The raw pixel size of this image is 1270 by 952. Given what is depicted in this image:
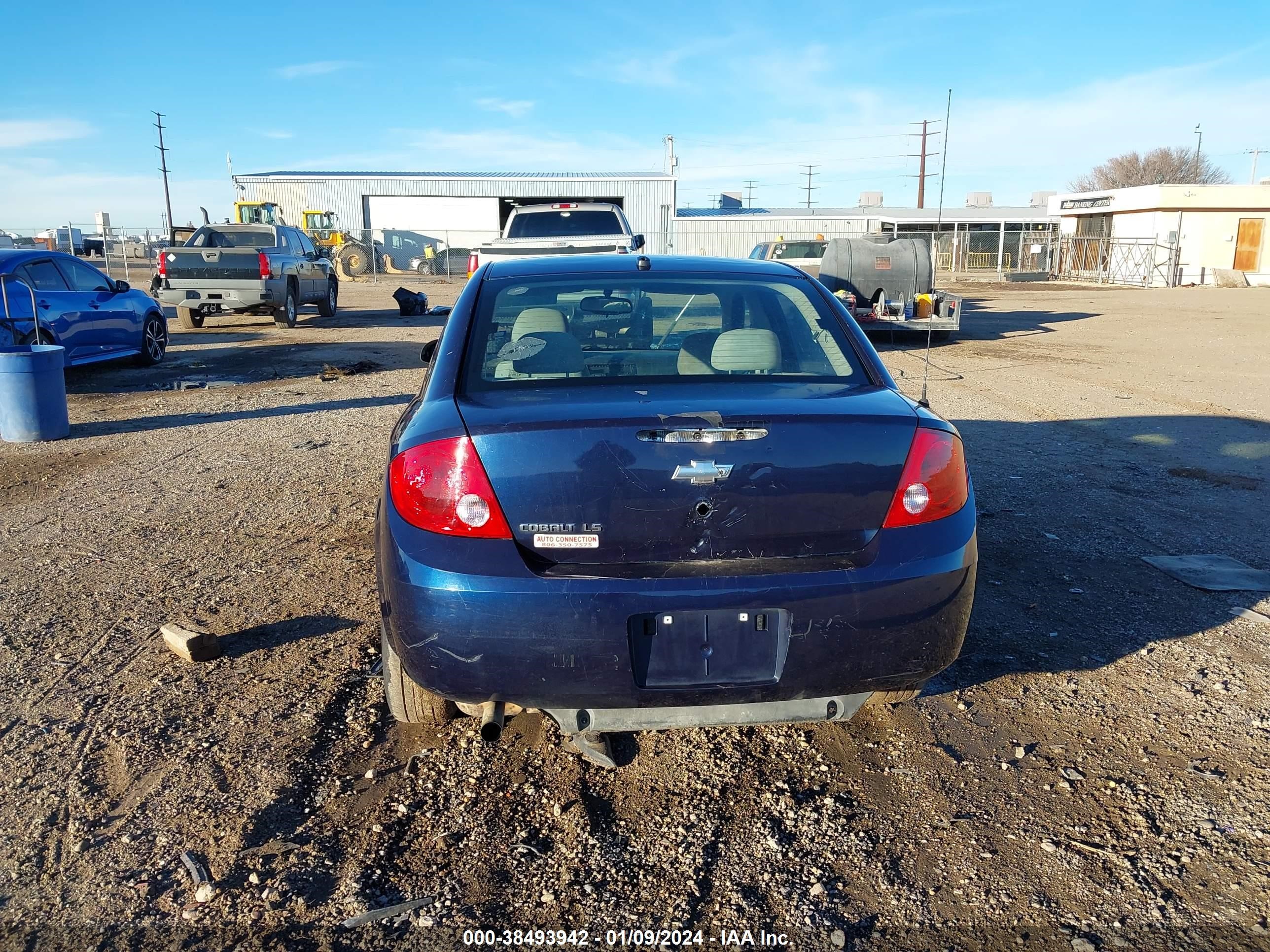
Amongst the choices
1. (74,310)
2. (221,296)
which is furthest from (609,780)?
(221,296)

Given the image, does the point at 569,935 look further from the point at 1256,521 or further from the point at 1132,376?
the point at 1132,376

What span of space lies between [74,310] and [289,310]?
24.0 feet

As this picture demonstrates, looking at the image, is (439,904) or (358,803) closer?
(439,904)

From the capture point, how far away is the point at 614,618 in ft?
8.87

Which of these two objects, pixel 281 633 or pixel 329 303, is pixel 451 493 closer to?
pixel 281 633

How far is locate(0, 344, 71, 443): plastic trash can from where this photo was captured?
8.48m

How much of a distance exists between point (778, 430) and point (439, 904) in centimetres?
155

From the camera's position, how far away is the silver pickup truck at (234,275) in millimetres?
17516

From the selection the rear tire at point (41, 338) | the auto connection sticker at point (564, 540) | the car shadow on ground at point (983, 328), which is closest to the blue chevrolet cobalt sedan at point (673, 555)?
the auto connection sticker at point (564, 540)

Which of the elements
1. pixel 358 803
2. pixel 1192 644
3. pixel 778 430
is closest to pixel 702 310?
pixel 778 430

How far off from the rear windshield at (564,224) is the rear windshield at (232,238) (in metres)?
5.52

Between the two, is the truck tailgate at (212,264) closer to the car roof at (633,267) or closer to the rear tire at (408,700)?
the car roof at (633,267)

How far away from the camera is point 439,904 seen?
2.58 metres

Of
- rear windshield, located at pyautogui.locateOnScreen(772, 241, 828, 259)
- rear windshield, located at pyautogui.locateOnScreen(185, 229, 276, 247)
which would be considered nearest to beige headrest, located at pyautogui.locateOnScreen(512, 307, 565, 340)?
rear windshield, located at pyautogui.locateOnScreen(185, 229, 276, 247)
